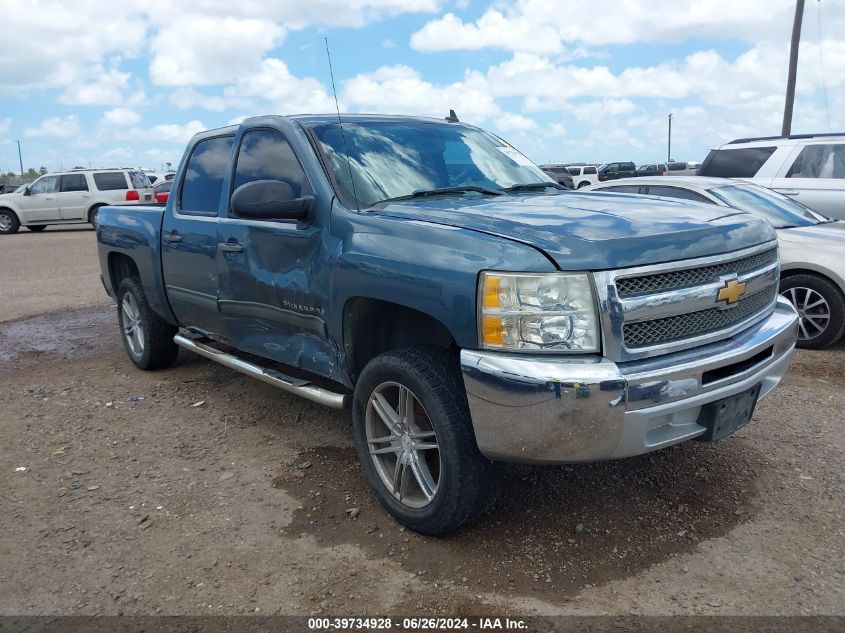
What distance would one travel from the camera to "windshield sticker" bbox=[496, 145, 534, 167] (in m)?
4.70

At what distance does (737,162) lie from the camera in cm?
957

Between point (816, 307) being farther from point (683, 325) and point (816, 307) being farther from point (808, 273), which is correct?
point (683, 325)

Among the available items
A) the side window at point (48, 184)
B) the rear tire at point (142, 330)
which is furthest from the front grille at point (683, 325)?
the side window at point (48, 184)

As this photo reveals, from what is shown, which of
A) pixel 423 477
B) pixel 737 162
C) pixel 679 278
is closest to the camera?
pixel 679 278

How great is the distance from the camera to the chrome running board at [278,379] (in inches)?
149

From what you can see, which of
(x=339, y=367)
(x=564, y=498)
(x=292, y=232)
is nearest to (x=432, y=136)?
(x=292, y=232)

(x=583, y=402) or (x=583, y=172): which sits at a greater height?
(x=583, y=402)

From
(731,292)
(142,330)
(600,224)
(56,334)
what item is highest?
(600,224)

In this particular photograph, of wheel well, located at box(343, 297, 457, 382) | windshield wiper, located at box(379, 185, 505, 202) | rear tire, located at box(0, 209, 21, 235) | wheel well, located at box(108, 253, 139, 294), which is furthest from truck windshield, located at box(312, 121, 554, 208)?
rear tire, located at box(0, 209, 21, 235)

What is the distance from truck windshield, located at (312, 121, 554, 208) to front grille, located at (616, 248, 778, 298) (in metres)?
1.34

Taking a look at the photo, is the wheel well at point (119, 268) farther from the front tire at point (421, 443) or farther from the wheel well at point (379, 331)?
the front tire at point (421, 443)

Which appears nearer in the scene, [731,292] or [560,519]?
[731,292]

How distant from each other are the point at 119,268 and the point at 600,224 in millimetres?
4742

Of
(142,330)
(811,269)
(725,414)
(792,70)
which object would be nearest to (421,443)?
(725,414)
